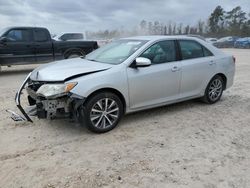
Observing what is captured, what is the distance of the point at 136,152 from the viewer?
405cm

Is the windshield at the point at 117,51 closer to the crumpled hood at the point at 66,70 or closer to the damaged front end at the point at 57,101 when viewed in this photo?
the crumpled hood at the point at 66,70

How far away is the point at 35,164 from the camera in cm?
370

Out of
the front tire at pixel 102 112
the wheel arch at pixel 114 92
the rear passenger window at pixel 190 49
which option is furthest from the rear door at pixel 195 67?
the front tire at pixel 102 112

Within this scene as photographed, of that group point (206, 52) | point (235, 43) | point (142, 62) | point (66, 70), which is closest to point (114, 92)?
point (142, 62)

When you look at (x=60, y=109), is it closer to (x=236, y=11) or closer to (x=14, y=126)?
(x=14, y=126)

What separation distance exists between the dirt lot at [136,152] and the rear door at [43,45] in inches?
254

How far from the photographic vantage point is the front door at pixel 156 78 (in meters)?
5.01

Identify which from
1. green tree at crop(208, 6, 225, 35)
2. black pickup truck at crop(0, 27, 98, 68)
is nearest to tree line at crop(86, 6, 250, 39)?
green tree at crop(208, 6, 225, 35)

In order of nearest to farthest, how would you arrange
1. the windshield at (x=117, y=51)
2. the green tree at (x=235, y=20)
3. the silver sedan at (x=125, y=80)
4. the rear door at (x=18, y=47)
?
the silver sedan at (x=125, y=80) → the windshield at (x=117, y=51) → the rear door at (x=18, y=47) → the green tree at (x=235, y=20)

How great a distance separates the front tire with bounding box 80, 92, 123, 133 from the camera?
4.49 meters

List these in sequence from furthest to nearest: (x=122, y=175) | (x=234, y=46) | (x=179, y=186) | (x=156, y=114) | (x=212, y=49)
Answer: (x=234, y=46) → (x=212, y=49) → (x=156, y=114) → (x=122, y=175) → (x=179, y=186)

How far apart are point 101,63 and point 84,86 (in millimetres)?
901

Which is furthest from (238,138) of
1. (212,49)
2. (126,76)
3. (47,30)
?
(47,30)

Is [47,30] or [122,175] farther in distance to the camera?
[47,30]
